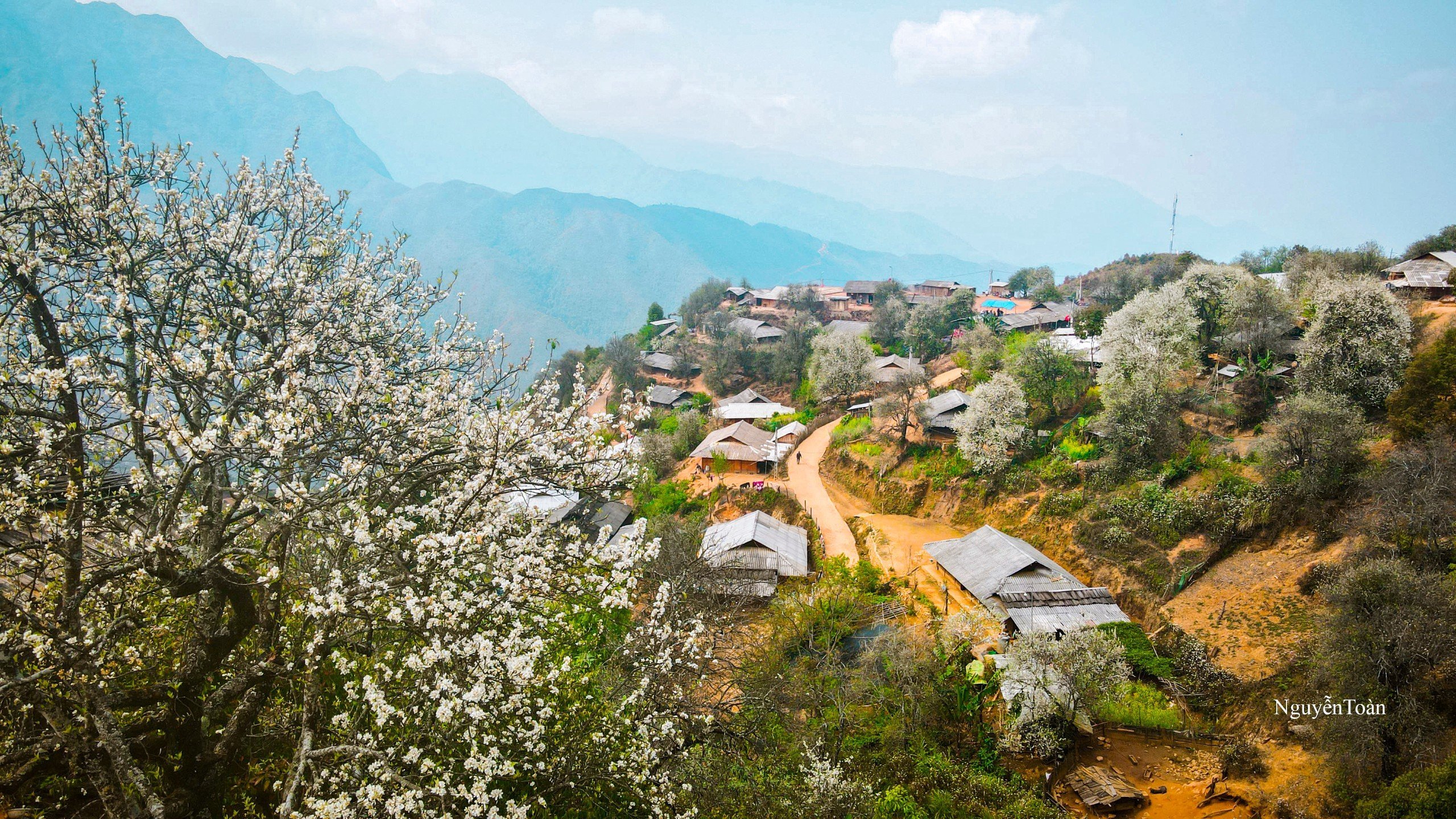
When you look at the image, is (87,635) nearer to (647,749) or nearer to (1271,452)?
(647,749)

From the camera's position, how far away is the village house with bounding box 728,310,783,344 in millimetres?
62469

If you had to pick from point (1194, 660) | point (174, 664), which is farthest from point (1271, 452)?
point (174, 664)

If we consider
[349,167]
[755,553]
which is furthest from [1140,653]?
[349,167]

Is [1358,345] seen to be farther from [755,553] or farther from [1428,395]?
[755,553]

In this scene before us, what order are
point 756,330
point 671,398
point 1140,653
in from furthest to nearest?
point 756,330
point 671,398
point 1140,653

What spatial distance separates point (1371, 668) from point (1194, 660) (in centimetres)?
547


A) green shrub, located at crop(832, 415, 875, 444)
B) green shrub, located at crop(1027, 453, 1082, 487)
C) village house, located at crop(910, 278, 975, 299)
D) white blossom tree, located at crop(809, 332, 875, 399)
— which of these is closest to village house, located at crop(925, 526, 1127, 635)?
green shrub, located at crop(1027, 453, 1082, 487)

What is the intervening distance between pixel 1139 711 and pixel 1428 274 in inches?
1194

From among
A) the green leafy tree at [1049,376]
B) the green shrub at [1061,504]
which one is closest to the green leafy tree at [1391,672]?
the green shrub at [1061,504]

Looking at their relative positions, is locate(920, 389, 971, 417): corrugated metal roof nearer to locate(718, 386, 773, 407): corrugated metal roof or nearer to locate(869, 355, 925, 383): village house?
locate(869, 355, 925, 383): village house

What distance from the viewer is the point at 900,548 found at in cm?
2752

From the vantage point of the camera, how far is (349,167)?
188250 millimetres

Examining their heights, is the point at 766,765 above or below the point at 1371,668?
below

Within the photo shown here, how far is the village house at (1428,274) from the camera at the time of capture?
28922mm
